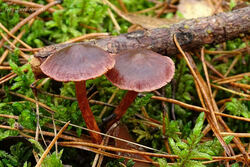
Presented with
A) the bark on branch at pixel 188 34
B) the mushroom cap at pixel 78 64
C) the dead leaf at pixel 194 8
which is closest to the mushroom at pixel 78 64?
the mushroom cap at pixel 78 64

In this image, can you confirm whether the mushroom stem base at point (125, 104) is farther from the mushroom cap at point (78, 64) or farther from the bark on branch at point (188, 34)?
the bark on branch at point (188, 34)

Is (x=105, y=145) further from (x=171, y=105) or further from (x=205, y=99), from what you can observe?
(x=205, y=99)

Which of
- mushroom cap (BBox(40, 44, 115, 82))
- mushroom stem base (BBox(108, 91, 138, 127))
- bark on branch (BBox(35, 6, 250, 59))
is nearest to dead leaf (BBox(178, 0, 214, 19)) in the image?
bark on branch (BBox(35, 6, 250, 59))

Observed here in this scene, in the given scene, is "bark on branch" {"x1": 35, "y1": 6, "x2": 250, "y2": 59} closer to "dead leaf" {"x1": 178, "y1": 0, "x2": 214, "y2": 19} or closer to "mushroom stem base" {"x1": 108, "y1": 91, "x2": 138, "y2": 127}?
"mushroom stem base" {"x1": 108, "y1": 91, "x2": 138, "y2": 127}

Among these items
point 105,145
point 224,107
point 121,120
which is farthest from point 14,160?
point 224,107

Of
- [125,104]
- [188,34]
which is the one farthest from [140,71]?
[188,34]

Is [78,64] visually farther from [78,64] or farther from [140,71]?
[140,71]
